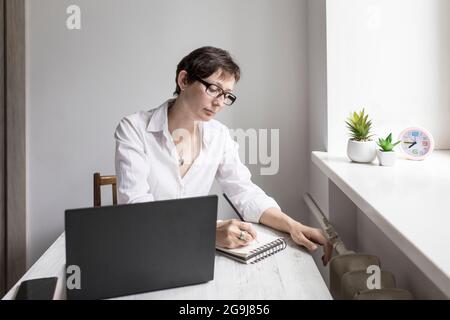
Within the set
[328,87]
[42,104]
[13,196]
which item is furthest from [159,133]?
[13,196]

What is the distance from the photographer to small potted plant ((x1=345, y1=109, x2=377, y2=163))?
4.66 feet

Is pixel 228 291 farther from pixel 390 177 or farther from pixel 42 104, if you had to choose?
pixel 42 104

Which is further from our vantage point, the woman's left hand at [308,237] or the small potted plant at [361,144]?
the small potted plant at [361,144]

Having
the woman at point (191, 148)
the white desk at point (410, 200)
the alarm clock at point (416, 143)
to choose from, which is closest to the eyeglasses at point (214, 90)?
the woman at point (191, 148)

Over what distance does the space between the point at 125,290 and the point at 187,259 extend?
0.42ft

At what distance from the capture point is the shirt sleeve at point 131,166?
1.23 meters

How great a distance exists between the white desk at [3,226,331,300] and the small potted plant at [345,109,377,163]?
0.56 meters

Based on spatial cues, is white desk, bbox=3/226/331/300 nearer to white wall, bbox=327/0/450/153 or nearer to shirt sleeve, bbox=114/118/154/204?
shirt sleeve, bbox=114/118/154/204

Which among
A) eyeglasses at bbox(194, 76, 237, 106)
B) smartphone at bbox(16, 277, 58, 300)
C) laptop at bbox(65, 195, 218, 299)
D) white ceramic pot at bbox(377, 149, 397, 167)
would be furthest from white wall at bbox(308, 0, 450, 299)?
smartphone at bbox(16, 277, 58, 300)

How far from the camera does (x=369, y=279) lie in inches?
41.4

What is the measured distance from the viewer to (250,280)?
842mm

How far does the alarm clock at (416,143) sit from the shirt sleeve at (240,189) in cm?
52

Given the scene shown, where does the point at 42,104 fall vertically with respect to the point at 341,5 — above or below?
below

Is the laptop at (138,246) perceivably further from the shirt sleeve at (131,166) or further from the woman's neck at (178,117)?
the woman's neck at (178,117)
